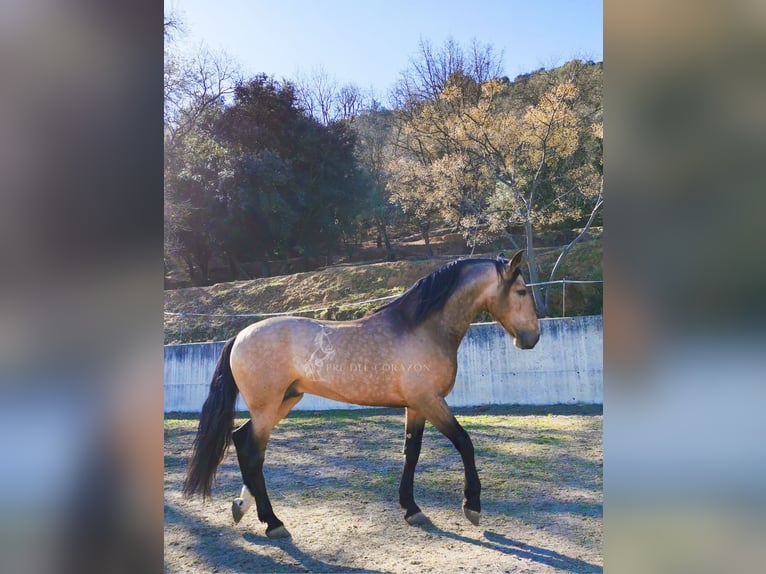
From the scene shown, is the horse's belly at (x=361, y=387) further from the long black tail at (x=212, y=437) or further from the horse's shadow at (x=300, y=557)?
the horse's shadow at (x=300, y=557)

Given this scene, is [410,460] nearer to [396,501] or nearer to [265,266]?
[396,501]

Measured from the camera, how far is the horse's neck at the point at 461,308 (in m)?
4.14

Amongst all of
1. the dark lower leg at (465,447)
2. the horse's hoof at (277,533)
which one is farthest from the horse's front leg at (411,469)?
the horse's hoof at (277,533)

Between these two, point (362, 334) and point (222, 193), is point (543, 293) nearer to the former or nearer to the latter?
point (362, 334)

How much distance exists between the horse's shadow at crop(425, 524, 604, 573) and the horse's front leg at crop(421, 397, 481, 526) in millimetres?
158

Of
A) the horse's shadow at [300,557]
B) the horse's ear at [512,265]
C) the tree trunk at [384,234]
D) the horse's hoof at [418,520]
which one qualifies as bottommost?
the horse's shadow at [300,557]

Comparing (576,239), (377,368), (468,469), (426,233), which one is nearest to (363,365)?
(377,368)

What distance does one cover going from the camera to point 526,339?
4.08m

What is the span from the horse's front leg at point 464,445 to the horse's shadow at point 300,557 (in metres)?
0.83

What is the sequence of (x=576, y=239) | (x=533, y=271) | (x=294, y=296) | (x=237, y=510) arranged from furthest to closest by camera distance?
1. (x=576, y=239)
2. (x=533, y=271)
3. (x=294, y=296)
4. (x=237, y=510)

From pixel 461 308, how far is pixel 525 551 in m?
1.78
